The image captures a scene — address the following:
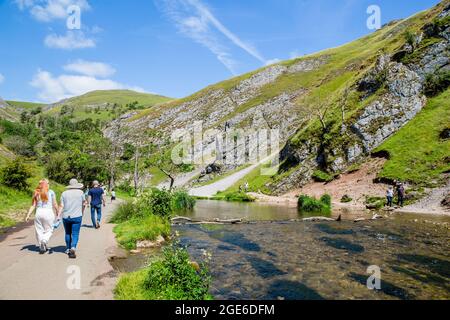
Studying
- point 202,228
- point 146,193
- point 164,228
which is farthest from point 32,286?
point 202,228

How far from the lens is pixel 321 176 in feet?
214

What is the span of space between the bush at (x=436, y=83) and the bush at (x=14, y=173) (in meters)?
65.9

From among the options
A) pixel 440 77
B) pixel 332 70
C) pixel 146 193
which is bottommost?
pixel 146 193

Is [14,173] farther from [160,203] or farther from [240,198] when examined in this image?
[240,198]

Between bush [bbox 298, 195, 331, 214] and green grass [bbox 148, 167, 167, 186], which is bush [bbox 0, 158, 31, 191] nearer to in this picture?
bush [bbox 298, 195, 331, 214]

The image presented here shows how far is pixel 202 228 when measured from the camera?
28281 millimetres

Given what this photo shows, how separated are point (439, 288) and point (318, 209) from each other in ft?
106

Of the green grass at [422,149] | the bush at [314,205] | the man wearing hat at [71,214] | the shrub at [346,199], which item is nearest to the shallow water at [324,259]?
the man wearing hat at [71,214]

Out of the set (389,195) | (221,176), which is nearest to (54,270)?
(389,195)

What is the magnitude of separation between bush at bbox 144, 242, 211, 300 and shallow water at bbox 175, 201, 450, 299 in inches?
77.5

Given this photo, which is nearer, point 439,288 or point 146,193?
point 439,288

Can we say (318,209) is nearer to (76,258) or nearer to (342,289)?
(342,289)

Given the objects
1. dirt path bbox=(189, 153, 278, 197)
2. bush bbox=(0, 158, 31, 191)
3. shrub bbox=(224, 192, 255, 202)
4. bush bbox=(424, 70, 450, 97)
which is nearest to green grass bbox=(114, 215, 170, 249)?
bush bbox=(0, 158, 31, 191)

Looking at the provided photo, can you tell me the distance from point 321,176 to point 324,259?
4975 cm
